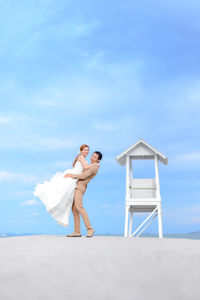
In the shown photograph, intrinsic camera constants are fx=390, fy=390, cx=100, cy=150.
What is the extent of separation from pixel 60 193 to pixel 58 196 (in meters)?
0.09

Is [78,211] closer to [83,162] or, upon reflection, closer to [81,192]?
[81,192]

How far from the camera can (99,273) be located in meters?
5.55

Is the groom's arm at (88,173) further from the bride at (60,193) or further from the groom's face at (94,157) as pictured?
the groom's face at (94,157)

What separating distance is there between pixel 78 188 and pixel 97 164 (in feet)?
2.54

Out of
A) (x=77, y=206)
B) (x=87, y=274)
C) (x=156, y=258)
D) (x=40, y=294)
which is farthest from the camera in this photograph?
(x=77, y=206)

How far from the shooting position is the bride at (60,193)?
970cm

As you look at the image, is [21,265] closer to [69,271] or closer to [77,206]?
[69,271]

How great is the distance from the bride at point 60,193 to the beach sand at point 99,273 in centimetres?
259

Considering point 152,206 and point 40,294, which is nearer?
point 40,294

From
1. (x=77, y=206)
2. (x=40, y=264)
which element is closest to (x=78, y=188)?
(x=77, y=206)

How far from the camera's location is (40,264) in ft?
19.2

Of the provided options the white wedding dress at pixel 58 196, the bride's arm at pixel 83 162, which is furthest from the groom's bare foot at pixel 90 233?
the bride's arm at pixel 83 162

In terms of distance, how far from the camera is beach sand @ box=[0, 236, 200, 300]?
497 cm

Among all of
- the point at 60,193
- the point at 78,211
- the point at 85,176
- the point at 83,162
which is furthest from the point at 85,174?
the point at 78,211
